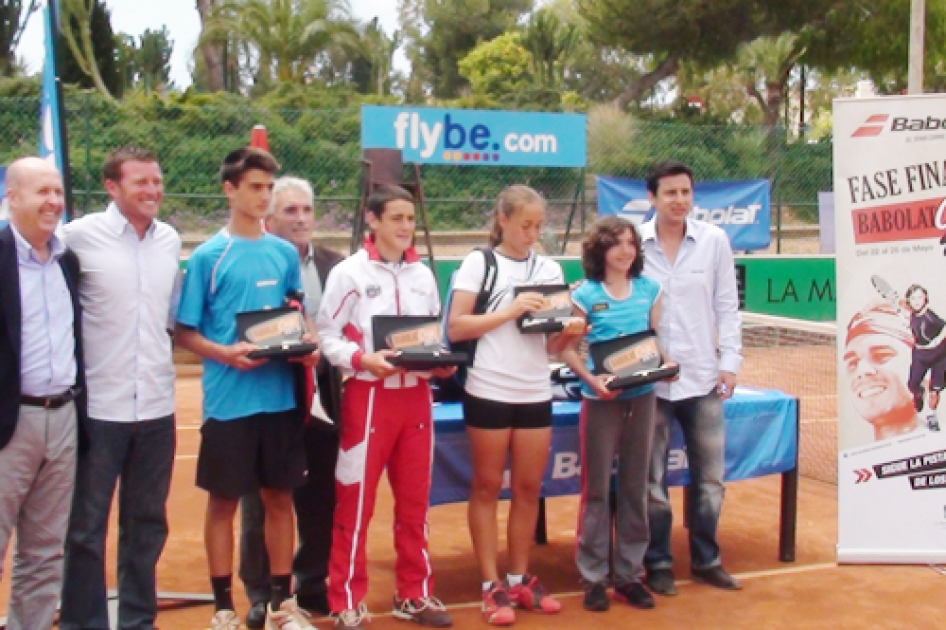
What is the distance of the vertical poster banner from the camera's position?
4875 millimetres

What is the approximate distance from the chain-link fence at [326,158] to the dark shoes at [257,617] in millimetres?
9676

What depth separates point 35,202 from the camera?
12.2 feet

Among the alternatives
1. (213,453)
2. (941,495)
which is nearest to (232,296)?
(213,453)

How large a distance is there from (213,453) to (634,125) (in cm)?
1542

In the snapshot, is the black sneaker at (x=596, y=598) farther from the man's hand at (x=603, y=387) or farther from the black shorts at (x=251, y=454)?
the black shorts at (x=251, y=454)

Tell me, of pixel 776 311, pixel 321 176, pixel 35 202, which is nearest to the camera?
pixel 35 202

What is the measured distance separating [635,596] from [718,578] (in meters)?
0.53

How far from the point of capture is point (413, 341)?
169 inches

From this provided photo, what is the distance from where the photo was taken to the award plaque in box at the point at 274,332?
4.01 metres

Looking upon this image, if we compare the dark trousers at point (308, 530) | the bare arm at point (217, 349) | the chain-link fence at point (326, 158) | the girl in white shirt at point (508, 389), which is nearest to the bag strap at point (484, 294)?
the girl in white shirt at point (508, 389)

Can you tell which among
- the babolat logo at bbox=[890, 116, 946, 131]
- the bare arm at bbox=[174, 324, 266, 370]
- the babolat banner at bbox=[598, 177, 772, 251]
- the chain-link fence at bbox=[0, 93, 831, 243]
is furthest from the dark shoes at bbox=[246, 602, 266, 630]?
the babolat banner at bbox=[598, 177, 772, 251]

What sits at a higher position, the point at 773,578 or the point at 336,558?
the point at 336,558

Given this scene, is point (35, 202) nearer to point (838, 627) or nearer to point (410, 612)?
point (410, 612)

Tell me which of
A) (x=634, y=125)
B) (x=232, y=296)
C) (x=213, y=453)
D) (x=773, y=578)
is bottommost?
(x=773, y=578)
